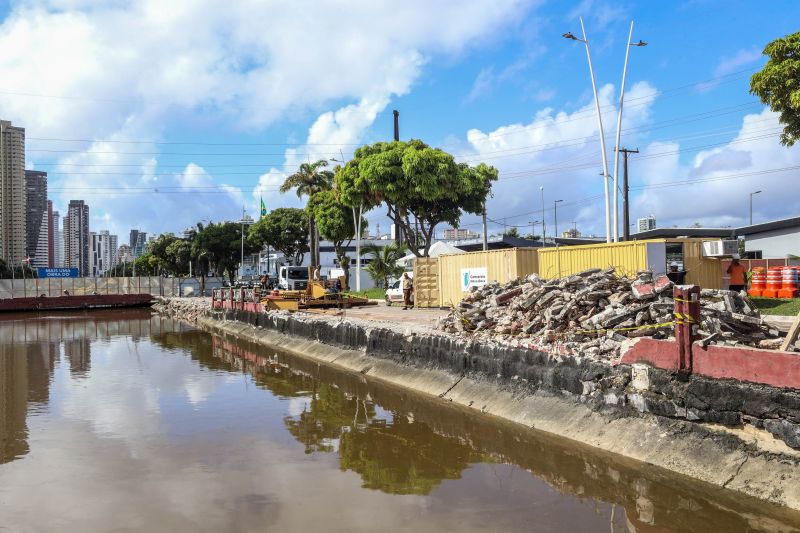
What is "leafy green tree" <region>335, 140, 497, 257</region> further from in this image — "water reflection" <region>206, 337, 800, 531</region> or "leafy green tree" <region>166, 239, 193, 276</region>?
"leafy green tree" <region>166, 239, 193, 276</region>

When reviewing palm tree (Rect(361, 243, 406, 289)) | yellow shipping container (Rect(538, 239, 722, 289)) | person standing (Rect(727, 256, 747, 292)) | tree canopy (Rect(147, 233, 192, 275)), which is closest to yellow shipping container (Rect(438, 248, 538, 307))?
yellow shipping container (Rect(538, 239, 722, 289))

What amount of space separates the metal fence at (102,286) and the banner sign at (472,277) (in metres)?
48.2

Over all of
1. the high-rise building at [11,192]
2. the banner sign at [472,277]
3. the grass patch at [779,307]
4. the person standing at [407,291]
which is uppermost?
the high-rise building at [11,192]

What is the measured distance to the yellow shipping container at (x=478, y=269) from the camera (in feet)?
66.0

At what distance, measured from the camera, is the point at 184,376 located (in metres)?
17.3

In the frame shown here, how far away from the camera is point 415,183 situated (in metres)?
30.5

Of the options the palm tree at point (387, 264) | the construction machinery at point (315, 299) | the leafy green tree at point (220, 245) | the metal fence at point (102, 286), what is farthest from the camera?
the leafy green tree at point (220, 245)

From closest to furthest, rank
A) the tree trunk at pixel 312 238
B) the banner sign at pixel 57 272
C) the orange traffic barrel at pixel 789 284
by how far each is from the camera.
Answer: the orange traffic barrel at pixel 789 284
the tree trunk at pixel 312 238
the banner sign at pixel 57 272

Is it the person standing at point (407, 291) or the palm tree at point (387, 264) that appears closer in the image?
the person standing at point (407, 291)

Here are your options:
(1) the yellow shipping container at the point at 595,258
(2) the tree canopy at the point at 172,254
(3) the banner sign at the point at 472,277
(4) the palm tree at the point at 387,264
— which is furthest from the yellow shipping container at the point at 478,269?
(2) the tree canopy at the point at 172,254

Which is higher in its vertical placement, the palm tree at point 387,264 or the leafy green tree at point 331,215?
the leafy green tree at point 331,215

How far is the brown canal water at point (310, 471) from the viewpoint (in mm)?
6438

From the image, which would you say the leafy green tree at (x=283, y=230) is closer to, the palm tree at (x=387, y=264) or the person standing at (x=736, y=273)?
the palm tree at (x=387, y=264)

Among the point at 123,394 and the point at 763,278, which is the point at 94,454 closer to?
the point at 123,394
